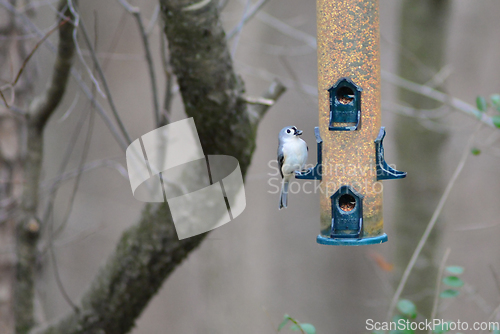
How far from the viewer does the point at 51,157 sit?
587cm

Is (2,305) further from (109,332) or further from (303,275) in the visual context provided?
(303,275)

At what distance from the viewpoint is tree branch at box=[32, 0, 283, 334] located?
6.24 ft

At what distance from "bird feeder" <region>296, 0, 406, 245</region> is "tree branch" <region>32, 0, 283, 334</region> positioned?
0.39 metres

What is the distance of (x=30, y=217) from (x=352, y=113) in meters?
1.83

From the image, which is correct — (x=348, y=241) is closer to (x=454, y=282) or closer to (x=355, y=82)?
(x=454, y=282)

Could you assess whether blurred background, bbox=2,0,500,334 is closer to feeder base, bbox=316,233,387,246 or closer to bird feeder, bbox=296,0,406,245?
bird feeder, bbox=296,0,406,245

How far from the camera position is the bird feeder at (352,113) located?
2064 mm

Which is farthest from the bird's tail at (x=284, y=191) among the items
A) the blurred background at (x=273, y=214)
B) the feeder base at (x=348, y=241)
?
the blurred background at (x=273, y=214)

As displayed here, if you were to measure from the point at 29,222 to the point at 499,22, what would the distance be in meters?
4.66

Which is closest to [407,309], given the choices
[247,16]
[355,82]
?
[355,82]

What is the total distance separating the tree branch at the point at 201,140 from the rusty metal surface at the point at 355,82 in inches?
15.4

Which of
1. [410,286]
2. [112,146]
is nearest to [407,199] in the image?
[410,286]

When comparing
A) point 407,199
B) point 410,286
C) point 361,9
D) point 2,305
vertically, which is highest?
point 361,9

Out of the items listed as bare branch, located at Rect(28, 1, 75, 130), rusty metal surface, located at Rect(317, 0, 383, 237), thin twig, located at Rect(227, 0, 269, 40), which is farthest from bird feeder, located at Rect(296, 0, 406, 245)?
bare branch, located at Rect(28, 1, 75, 130)
